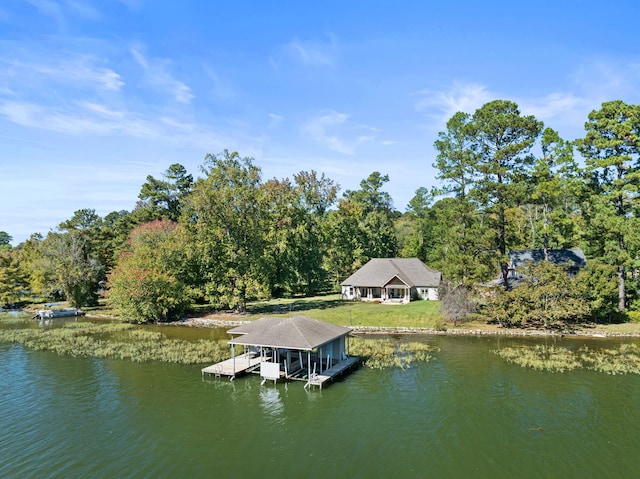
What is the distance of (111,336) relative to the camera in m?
38.9

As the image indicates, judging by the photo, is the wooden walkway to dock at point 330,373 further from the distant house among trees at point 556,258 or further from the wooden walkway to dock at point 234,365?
the distant house among trees at point 556,258

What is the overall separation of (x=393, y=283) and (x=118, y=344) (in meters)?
31.8

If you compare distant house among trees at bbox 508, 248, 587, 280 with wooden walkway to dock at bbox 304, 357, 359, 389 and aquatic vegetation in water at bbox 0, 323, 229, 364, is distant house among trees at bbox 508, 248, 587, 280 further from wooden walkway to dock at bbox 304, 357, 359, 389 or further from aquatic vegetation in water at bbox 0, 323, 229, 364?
aquatic vegetation in water at bbox 0, 323, 229, 364

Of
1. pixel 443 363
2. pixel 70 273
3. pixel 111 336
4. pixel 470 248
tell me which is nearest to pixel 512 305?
pixel 470 248

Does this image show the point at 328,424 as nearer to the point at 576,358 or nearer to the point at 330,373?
the point at 330,373

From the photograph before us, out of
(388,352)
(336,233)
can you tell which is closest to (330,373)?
(388,352)

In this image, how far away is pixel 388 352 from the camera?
30.5 m

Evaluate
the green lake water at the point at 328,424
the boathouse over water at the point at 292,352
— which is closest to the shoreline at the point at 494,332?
the boathouse over water at the point at 292,352

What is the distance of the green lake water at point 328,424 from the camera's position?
1576 cm

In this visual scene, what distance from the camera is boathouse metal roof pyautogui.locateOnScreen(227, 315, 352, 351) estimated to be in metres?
23.8

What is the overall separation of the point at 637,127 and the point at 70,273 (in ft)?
215

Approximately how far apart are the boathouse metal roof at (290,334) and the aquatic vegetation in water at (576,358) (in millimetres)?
12377

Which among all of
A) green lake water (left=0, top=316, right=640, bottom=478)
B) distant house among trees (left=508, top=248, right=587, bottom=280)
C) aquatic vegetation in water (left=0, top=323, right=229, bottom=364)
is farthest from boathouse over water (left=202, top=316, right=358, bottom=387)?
distant house among trees (left=508, top=248, right=587, bottom=280)

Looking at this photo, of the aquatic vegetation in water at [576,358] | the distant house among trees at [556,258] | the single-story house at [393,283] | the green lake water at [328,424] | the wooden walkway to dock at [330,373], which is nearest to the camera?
the green lake water at [328,424]
